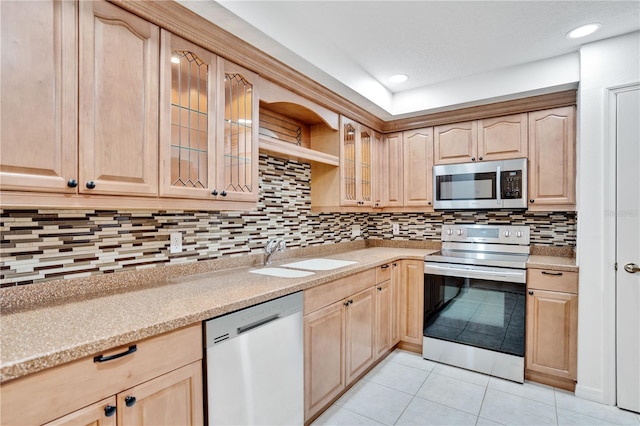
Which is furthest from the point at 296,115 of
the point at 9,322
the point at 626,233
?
the point at 626,233

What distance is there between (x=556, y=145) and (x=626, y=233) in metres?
0.85

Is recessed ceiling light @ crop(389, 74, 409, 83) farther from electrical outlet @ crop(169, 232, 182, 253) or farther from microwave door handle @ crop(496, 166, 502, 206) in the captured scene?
electrical outlet @ crop(169, 232, 182, 253)

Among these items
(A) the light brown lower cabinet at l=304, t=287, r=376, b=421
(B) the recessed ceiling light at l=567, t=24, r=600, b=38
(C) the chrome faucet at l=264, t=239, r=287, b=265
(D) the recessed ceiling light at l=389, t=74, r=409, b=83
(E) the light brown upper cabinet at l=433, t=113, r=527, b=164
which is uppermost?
(B) the recessed ceiling light at l=567, t=24, r=600, b=38

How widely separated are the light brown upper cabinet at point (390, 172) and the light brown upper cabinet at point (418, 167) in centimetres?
5

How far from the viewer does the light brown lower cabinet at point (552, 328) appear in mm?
2338

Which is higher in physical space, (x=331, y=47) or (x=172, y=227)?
(x=331, y=47)

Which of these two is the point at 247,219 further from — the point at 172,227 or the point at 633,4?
the point at 633,4

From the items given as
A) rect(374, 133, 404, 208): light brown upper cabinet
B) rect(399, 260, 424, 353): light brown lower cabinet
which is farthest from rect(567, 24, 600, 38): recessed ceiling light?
rect(399, 260, 424, 353): light brown lower cabinet

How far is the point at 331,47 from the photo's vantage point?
7.41ft

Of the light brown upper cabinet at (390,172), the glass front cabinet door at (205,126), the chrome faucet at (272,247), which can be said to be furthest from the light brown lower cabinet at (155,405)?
the light brown upper cabinet at (390,172)

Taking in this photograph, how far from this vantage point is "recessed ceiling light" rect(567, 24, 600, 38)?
204 centimetres

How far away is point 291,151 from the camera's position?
7.63 ft

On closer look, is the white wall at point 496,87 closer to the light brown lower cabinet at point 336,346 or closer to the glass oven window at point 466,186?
the glass oven window at point 466,186

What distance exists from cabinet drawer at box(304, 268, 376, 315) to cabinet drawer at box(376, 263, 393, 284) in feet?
0.24
